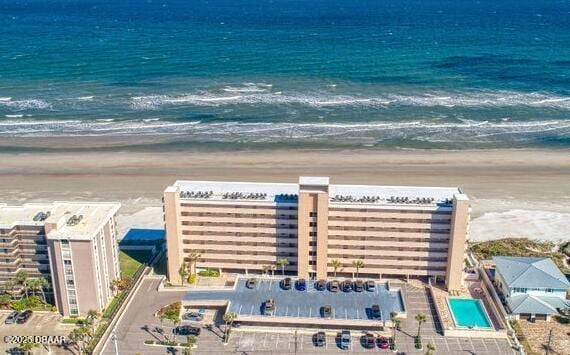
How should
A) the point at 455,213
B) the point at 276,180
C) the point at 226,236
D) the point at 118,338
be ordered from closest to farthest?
1. the point at 118,338
2. the point at 455,213
3. the point at 226,236
4. the point at 276,180

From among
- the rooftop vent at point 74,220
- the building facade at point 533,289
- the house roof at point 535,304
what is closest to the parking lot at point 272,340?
the house roof at point 535,304

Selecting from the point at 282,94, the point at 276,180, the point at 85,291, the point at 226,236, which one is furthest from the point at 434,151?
the point at 85,291

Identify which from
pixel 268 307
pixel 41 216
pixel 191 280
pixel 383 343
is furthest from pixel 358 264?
pixel 41 216

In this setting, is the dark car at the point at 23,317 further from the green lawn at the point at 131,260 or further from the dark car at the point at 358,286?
the dark car at the point at 358,286

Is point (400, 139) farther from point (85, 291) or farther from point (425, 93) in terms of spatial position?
point (85, 291)

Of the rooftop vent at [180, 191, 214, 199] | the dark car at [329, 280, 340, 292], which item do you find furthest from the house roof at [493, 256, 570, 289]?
the rooftop vent at [180, 191, 214, 199]

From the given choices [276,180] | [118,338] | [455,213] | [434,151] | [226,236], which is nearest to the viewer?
[118,338]

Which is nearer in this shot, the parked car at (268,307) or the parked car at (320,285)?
the parked car at (268,307)
